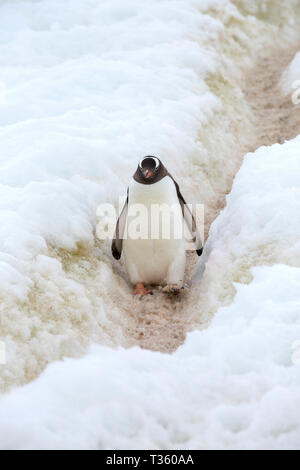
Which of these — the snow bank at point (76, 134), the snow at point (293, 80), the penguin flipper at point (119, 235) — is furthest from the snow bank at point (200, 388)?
the snow at point (293, 80)

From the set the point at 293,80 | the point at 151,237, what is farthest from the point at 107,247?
the point at 293,80

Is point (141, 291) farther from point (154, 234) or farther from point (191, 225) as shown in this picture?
point (191, 225)

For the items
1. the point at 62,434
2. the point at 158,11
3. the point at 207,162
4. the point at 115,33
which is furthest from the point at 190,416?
the point at 158,11

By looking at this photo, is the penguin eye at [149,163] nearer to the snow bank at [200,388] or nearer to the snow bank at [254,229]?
the snow bank at [254,229]

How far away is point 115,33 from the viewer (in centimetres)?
853

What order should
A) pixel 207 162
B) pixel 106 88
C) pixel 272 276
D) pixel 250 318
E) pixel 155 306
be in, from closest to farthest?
pixel 250 318
pixel 272 276
pixel 155 306
pixel 207 162
pixel 106 88

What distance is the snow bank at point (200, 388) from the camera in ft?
9.62

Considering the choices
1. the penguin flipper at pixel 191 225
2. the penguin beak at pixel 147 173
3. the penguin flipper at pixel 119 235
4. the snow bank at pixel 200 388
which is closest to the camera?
the snow bank at pixel 200 388

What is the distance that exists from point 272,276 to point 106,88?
4.05 metres

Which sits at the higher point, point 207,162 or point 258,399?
point 258,399

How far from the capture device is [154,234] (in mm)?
4859

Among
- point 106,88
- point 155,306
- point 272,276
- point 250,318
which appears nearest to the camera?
point 250,318

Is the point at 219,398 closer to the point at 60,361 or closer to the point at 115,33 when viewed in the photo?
the point at 60,361

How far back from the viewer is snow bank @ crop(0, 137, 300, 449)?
293 centimetres
